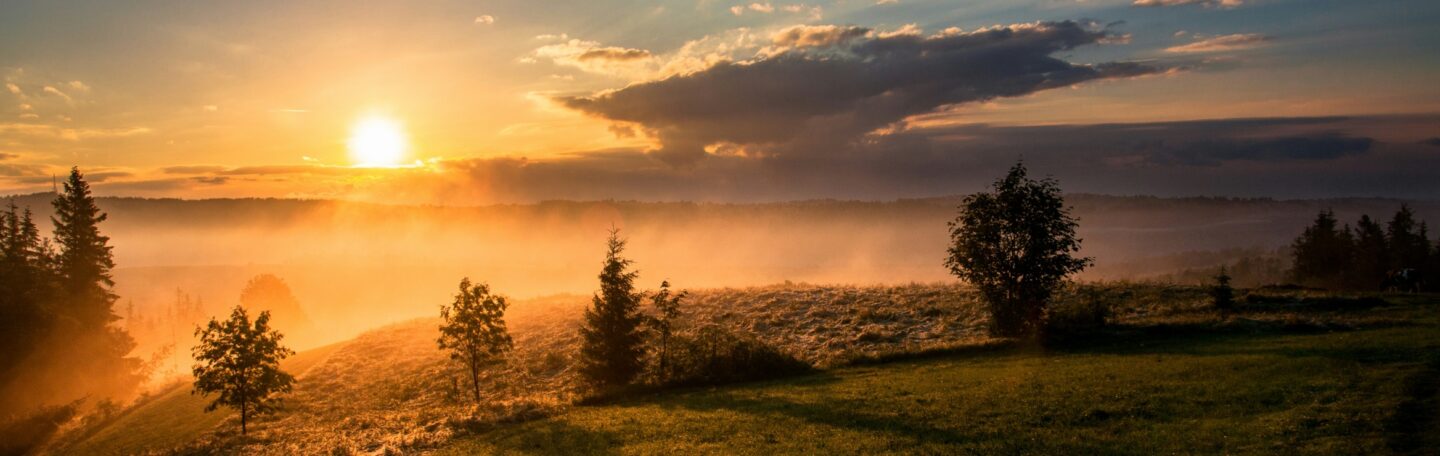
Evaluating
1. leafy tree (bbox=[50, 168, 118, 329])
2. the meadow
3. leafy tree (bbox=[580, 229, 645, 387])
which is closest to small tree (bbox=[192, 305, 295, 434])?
the meadow

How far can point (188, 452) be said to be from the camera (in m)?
36.4

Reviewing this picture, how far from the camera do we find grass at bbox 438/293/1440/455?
2156cm

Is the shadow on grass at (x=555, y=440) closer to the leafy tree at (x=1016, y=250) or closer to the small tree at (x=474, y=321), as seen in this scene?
the small tree at (x=474, y=321)

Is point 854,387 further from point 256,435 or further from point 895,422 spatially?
point 256,435

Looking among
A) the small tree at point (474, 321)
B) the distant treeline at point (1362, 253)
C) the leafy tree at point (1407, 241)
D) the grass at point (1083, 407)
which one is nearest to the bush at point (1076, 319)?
the grass at point (1083, 407)

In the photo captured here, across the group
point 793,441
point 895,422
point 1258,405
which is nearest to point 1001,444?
point 895,422

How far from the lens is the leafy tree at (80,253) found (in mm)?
68000

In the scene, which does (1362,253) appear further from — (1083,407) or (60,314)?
(60,314)

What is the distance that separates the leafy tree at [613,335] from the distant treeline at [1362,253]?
311ft

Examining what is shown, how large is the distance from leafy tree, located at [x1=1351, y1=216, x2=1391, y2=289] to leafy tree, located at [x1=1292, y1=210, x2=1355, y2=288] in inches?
40.6

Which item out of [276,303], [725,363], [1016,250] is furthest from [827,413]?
[276,303]

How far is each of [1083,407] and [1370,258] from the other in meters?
96.7

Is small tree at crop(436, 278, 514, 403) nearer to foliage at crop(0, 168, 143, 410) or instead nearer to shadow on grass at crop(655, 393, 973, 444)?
shadow on grass at crop(655, 393, 973, 444)

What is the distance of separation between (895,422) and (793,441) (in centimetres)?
435
